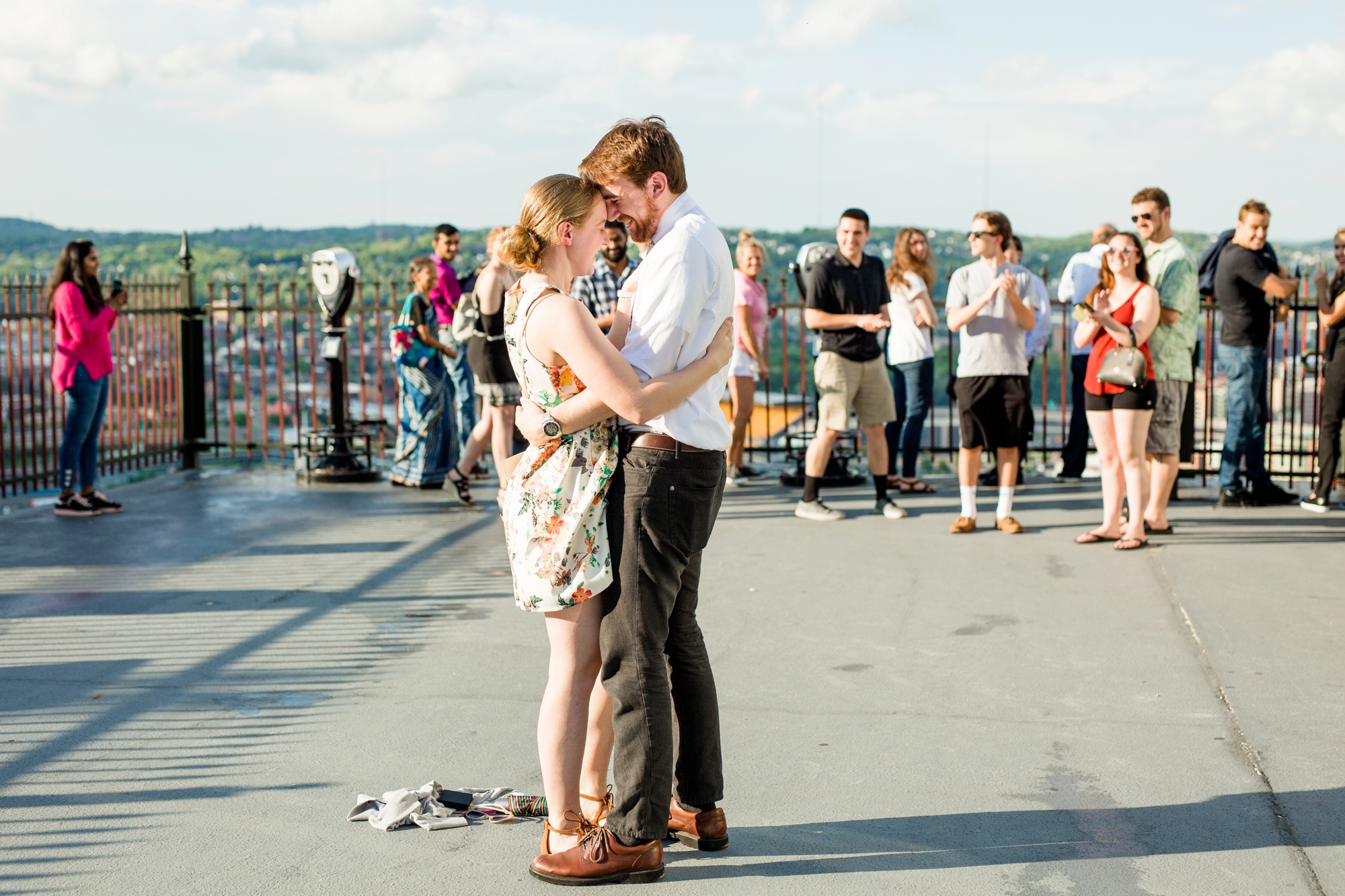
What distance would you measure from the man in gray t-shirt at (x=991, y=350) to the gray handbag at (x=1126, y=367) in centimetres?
59

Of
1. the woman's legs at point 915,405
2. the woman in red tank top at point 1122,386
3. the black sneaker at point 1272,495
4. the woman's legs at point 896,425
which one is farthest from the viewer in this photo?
the woman's legs at point 896,425

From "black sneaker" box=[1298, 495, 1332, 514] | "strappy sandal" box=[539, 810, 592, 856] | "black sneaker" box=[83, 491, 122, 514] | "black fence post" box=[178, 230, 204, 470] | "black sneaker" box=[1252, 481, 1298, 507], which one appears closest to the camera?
"strappy sandal" box=[539, 810, 592, 856]

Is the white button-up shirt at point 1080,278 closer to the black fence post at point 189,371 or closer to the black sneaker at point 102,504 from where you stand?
the black sneaker at point 102,504

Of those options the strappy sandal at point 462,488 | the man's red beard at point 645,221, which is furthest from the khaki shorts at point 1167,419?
the man's red beard at point 645,221

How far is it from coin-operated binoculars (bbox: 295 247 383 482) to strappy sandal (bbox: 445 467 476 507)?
145 centimetres

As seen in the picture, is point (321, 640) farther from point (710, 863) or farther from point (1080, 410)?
point (1080, 410)

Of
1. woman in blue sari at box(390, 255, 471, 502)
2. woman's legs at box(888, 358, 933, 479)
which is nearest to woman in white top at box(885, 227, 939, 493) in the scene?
woman's legs at box(888, 358, 933, 479)

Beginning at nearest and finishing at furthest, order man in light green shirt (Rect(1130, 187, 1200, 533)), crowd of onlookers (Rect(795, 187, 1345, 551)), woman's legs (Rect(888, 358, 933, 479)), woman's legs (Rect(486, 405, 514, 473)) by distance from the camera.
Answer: crowd of onlookers (Rect(795, 187, 1345, 551)), man in light green shirt (Rect(1130, 187, 1200, 533)), woman's legs (Rect(486, 405, 514, 473)), woman's legs (Rect(888, 358, 933, 479))

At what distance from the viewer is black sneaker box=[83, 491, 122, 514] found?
28.0 ft

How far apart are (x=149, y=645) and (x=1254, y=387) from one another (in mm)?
7006

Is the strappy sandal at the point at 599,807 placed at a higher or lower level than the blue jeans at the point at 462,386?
lower

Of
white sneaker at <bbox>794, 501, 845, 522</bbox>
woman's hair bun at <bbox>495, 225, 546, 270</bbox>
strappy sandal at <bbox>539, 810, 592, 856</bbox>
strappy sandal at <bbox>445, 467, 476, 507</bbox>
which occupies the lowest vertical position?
→ strappy sandal at <bbox>539, 810, 592, 856</bbox>

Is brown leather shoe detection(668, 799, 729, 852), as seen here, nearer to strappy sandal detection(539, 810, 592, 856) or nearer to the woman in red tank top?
strappy sandal detection(539, 810, 592, 856)

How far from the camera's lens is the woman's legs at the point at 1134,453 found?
7055 millimetres
